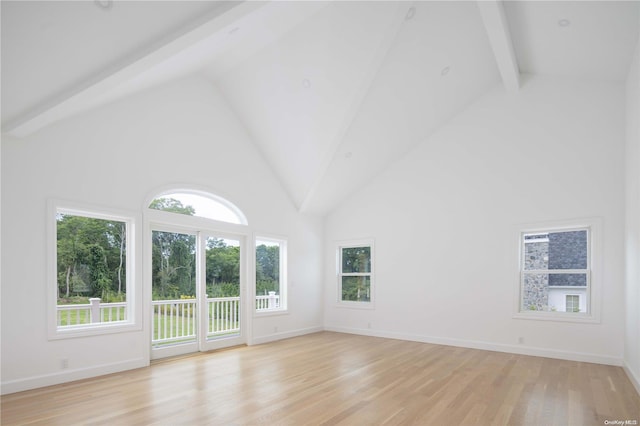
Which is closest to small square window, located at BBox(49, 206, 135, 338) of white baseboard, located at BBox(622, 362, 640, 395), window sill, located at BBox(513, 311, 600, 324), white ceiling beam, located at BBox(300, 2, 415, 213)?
white ceiling beam, located at BBox(300, 2, 415, 213)

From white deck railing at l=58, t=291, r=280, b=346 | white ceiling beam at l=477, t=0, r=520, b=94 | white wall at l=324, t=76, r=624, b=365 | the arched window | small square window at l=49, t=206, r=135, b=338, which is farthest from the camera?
the arched window

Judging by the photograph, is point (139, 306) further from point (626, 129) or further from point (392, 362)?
point (626, 129)

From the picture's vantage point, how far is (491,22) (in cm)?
450

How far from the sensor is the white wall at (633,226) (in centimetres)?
420

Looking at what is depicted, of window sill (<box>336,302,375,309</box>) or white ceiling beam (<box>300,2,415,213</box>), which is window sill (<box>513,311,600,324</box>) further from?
white ceiling beam (<box>300,2,415,213</box>)

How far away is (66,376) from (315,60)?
4.93 metres

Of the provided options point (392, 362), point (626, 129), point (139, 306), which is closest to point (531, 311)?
point (392, 362)

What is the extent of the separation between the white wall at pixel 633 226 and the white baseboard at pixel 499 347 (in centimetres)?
39

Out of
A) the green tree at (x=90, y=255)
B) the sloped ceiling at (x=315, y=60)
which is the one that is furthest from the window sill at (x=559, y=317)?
the green tree at (x=90, y=255)

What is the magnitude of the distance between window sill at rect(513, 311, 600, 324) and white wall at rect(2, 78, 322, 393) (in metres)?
4.23

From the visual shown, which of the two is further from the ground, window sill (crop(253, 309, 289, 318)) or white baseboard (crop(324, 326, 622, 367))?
window sill (crop(253, 309, 289, 318))

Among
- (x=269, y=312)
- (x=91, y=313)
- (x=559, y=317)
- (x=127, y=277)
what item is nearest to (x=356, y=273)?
(x=269, y=312)

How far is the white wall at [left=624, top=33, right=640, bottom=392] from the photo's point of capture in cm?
420

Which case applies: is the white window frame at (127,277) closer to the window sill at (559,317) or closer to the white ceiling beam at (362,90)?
the white ceiling beam at (362,90)
